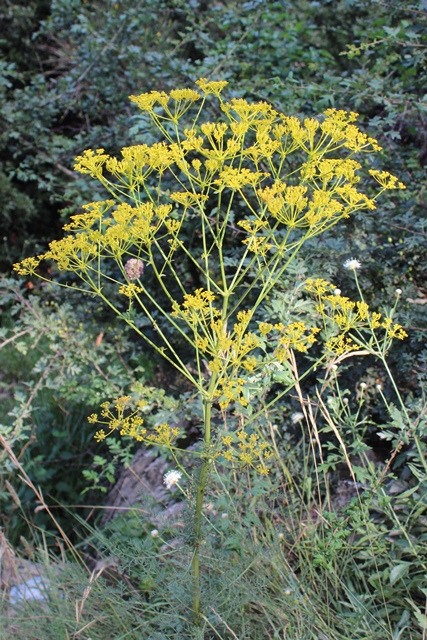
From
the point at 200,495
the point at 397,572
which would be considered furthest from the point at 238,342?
the point at 397,572

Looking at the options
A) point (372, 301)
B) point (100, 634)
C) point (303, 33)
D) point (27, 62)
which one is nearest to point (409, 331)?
point (372, 301)

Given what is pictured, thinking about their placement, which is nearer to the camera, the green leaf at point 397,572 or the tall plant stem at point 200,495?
the tall plant stem at point 200,495

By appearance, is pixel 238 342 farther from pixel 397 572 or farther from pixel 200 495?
pixel 397 572

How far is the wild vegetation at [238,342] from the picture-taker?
178 centimetres

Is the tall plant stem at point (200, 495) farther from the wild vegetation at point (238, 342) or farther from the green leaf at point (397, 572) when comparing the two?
the green leaf at point (397, 572)

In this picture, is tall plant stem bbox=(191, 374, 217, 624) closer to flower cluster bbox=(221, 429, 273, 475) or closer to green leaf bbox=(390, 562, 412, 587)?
flower cluster bbox=(221, 429, 273, 475)

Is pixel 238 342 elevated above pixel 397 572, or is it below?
above

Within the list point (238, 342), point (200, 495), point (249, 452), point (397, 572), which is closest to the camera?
point (238, 342)

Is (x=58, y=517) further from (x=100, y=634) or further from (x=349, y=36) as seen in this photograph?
(x=349, y=36)

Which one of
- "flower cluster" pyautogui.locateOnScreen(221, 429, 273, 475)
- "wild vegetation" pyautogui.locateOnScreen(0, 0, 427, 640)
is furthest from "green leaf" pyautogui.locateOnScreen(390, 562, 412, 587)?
"flower cluster" pyautogui.locateOnScreen(221, 429, 273, 475)

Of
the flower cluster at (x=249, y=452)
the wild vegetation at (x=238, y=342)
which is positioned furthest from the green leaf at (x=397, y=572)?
the flower cluster at (x=249, y=452)

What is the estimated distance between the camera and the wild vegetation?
1.78m

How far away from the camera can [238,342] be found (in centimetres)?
166

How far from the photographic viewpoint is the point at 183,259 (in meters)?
3.72
